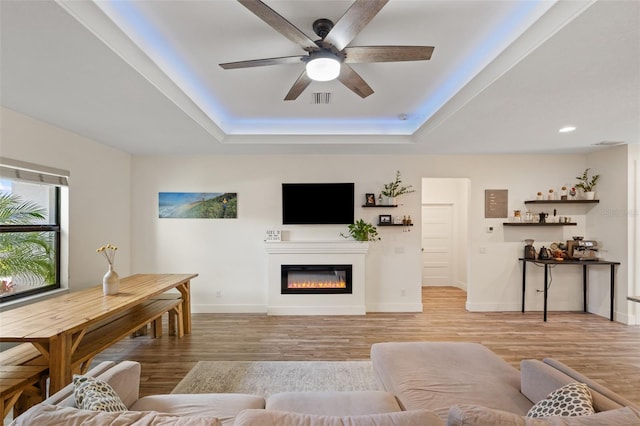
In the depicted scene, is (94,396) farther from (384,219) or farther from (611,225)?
(611,225)

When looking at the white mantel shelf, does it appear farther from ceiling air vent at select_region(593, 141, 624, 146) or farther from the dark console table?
ceiling air vent at select_region(593, 141, 624, 146)

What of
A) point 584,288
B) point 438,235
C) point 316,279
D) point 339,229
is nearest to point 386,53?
point 339,229

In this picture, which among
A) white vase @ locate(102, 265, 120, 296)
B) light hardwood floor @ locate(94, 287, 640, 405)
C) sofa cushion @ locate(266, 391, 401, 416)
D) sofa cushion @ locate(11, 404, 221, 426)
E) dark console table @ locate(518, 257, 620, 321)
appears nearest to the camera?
sofa cushion @ locate(11, 404, 221, 426)

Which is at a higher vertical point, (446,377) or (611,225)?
(611,225)

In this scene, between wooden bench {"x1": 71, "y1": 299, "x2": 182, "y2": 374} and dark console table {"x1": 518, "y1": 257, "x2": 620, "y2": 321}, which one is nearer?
wooden bench {"x1": 71, "y1": 299, "x2": 182, "y2": 374}

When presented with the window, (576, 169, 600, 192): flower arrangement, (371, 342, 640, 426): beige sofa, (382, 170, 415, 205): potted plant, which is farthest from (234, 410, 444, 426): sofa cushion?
(576, 169, 600, 192): flower arrangement

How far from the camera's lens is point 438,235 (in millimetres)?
7039

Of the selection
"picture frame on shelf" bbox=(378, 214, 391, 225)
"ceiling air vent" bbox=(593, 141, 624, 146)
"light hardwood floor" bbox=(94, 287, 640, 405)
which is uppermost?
"ceiling air vent" bbox=(593, 141, 624, 146)

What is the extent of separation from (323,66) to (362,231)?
3.15m

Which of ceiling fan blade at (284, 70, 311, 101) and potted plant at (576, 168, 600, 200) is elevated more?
ceiling fan blade at (284, 70, 311, 101)

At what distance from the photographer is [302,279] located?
4.92m

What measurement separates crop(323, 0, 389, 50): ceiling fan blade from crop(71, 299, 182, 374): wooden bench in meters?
2.88

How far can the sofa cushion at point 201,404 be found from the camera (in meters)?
1.62

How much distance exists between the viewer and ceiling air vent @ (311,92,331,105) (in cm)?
316
